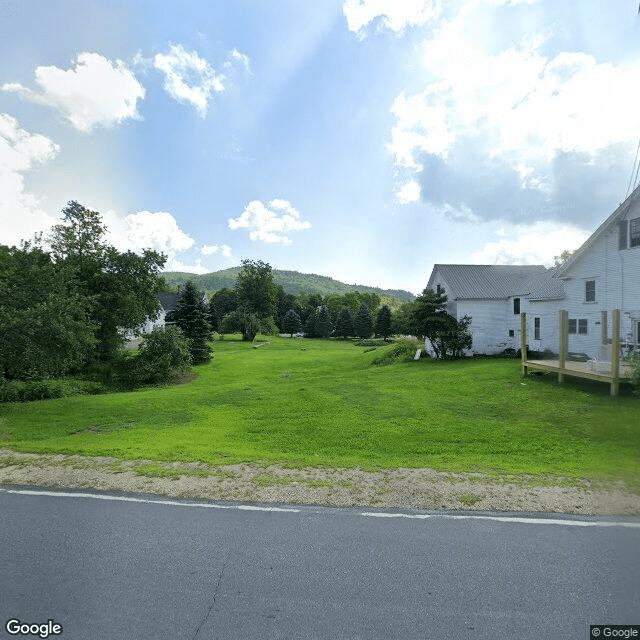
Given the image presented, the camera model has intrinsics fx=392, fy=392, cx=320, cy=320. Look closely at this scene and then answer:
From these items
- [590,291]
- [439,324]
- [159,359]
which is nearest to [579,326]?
[590,291]

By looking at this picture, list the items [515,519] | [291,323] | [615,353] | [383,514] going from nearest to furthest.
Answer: [515,519]
[383,514]
[615,353]
[291,323]

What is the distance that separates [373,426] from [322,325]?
181ft

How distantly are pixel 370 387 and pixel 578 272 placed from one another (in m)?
11.3

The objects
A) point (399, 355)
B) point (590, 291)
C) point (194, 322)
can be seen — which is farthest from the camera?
point (194, 322)

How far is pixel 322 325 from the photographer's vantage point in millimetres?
64438

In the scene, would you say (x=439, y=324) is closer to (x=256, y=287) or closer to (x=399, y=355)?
(x=399, y=355)

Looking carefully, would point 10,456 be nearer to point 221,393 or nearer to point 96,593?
point 96,593

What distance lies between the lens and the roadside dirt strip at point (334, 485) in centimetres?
496

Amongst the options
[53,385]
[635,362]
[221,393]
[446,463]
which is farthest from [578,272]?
[53,385]

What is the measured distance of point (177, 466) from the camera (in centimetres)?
647

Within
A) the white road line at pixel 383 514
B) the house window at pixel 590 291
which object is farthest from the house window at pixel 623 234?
the white road line at pixel 383 514

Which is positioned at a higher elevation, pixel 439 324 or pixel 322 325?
pixel 439 324

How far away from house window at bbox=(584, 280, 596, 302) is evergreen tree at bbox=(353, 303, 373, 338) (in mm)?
44411

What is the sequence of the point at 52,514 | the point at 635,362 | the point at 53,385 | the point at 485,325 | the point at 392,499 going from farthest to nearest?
the point at 485,325, the point at 53,385, the point at 635,362, the point at 392,499, the point at 52,514
